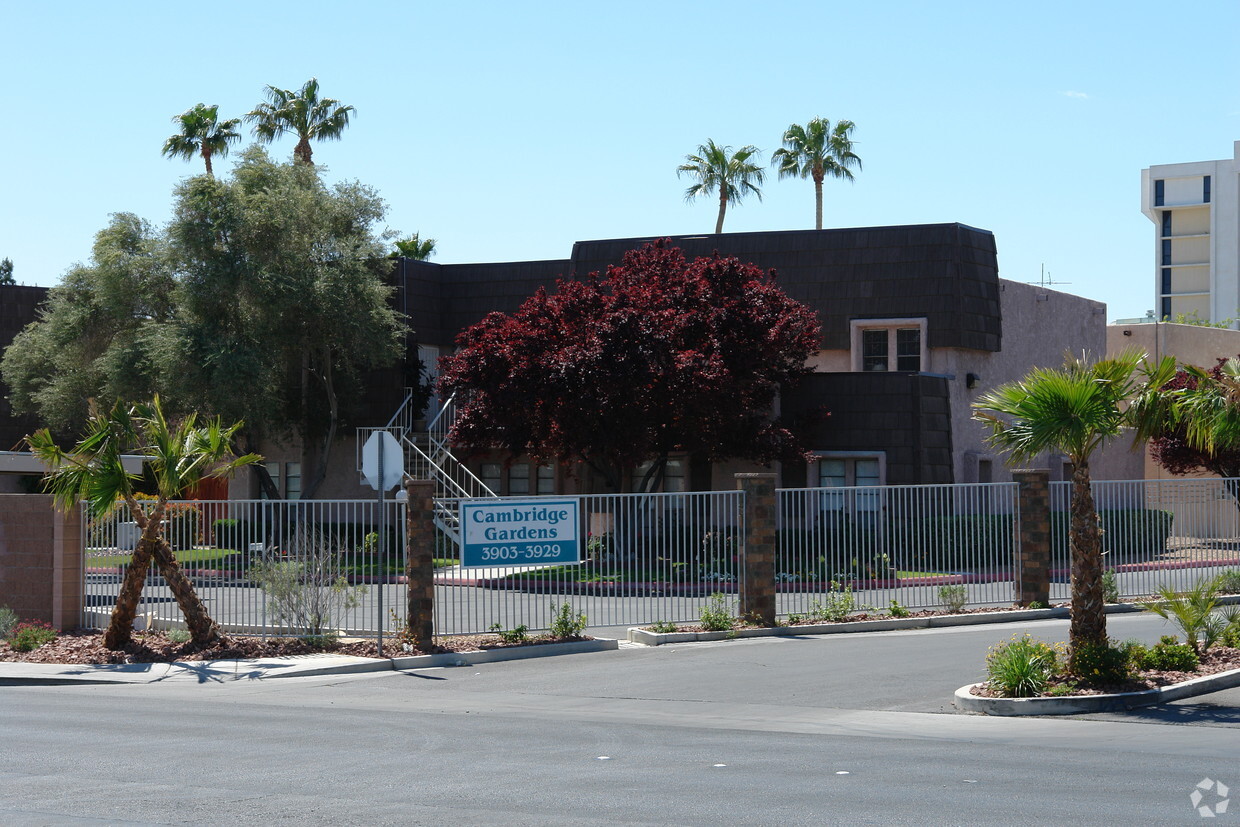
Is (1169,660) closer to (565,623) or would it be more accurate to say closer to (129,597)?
Result: (565,623)

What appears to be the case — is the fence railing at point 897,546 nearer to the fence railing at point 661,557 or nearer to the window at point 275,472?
the fence railing at point 661,557

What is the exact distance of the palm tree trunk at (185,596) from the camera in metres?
18.0

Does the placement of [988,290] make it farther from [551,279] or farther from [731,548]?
[731,548]

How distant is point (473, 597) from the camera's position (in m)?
19.7

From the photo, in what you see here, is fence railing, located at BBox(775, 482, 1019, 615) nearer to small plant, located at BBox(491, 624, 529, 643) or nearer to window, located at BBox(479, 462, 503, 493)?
small plant, located at BBox(491, 624, 529, 643)

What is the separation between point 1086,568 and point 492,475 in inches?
972

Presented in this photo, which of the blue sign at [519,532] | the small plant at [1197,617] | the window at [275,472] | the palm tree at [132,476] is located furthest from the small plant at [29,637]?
the window at [275,472]

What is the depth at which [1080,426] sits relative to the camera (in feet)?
45.0

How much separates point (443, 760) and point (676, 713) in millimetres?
3447

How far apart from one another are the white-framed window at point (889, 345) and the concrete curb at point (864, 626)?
12.8 meters

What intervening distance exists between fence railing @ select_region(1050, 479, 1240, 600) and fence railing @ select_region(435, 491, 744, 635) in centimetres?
663

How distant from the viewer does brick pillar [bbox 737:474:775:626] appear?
19969 mm

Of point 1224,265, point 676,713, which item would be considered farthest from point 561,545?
point 1224,265

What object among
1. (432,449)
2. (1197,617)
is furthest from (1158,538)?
(432,449)
